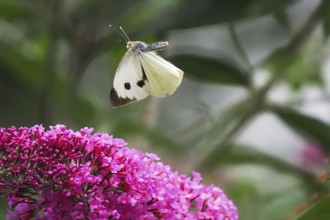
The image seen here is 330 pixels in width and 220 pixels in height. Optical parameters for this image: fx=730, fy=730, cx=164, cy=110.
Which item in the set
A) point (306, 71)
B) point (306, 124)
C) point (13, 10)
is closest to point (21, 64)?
point (13, 10)

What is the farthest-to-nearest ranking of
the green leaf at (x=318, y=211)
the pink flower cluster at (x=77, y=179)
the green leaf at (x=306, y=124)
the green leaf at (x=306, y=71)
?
the green leaf at (x=306, y=71)
the green leaf at (x=306, y=124)
the green leaf at (x=318, y=211)
the pink flower cluster at (x=77, y=179)

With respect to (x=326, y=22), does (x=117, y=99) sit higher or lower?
lower

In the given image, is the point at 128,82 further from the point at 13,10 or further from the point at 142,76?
the point at 13,10

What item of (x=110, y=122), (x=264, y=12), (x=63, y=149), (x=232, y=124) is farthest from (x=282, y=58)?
(x=63, y=149)

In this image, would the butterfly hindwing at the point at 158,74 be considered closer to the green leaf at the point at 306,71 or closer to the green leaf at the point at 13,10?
the green leaf at the point at 13,10

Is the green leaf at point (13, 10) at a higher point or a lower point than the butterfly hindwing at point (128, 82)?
higher

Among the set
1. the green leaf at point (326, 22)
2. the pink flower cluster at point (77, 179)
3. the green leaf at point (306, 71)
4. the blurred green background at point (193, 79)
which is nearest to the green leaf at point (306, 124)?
the blurred green background at point (193, 79)

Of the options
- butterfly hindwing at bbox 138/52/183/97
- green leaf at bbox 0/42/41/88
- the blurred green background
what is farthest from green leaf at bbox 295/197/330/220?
green leaf at bbox 0/42/41/88
